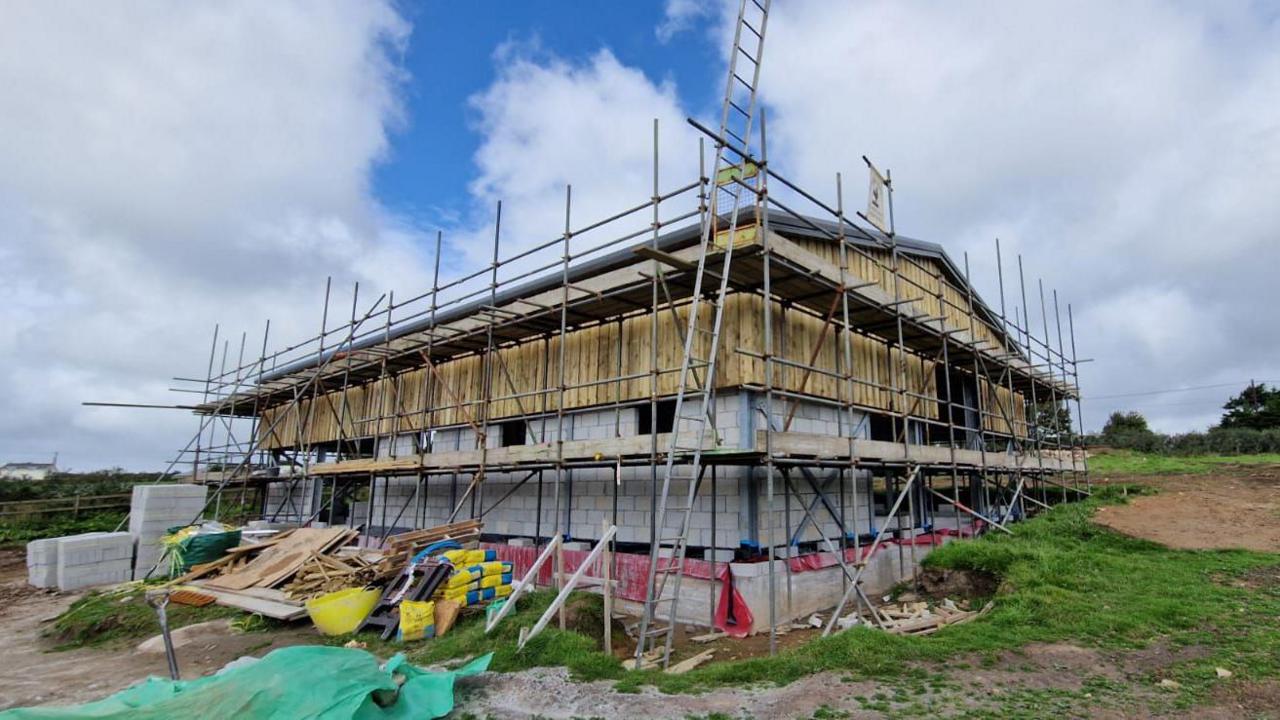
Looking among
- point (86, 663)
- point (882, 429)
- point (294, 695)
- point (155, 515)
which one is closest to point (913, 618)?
point (882, 429)

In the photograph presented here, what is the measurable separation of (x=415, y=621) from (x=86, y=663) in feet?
16.3

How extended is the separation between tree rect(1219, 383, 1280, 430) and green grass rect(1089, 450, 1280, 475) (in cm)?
1492

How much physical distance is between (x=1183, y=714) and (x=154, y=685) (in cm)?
983

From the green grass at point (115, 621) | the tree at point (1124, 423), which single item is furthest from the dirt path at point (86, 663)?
the tree at point (1124, 423)

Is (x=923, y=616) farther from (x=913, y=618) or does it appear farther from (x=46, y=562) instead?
(x=46, y=562)

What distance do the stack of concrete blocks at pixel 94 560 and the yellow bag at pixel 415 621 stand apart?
39.5 feet

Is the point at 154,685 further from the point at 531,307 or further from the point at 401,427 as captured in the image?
the point at 401,427

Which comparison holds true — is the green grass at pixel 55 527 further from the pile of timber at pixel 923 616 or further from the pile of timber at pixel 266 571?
the pile of timber at pixel 923 616

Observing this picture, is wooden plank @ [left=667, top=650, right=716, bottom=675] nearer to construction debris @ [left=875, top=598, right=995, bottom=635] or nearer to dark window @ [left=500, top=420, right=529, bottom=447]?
construction debris @ [left=875, top=598, right=995, bottom=635]

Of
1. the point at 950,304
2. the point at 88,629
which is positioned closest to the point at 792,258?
the point at 950,304

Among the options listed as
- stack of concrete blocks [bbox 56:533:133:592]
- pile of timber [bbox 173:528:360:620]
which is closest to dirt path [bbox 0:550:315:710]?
pile of timber [bbox 173:528:360:620]

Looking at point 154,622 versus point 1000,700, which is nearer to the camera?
point 1000,700

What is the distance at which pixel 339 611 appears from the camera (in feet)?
34.2

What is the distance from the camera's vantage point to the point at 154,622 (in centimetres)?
1173
